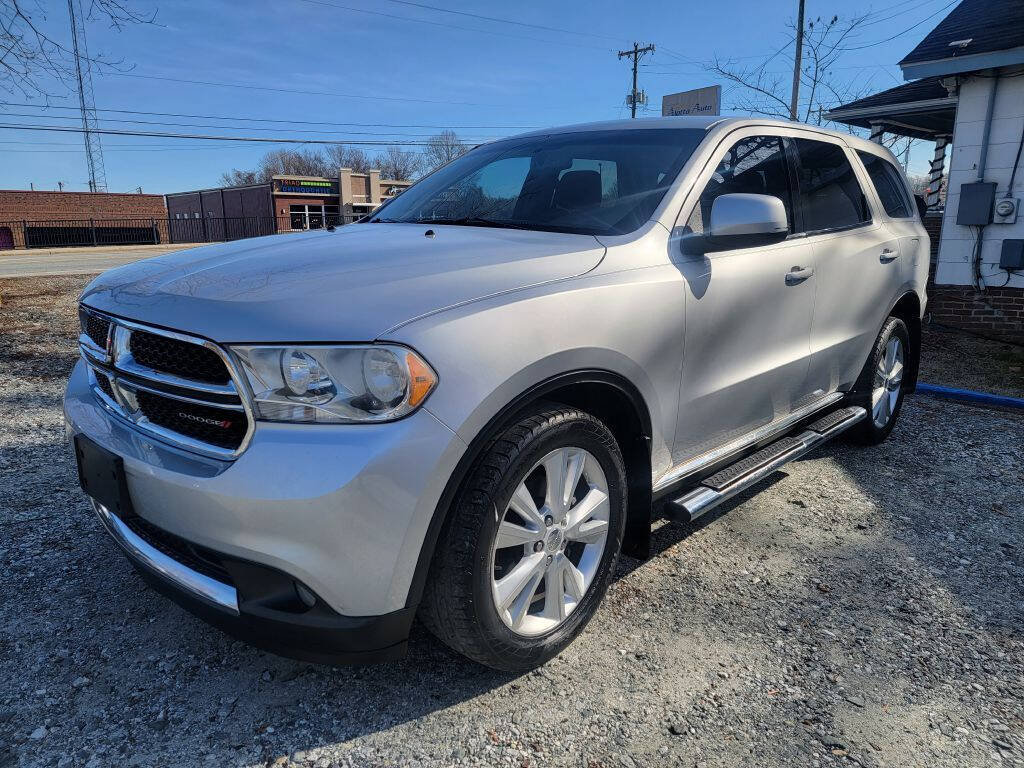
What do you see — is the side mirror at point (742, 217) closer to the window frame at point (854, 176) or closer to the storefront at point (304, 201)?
the window frame at point (854, 176)

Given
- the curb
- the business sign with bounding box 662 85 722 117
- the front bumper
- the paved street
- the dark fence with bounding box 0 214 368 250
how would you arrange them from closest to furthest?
the front bumper < the curb < the paved street < the business sign with bounding box 662 85 722 117 < the dark fence with bounding box 0 214 368 250

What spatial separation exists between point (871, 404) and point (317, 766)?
371cm

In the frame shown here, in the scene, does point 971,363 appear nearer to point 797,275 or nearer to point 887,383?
point 887,383

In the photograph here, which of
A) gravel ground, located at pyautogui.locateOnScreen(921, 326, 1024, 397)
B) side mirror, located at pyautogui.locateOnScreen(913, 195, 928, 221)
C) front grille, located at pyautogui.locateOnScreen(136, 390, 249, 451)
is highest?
side mirror, located at pyautogui.locateOnScreen(913, 195, 928, 221)

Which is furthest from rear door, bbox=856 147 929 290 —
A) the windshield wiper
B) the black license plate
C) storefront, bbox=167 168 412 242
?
storefront, bbox=167 168 412 242

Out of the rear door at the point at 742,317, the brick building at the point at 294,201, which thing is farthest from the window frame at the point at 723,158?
the brick building at the point at 294,201

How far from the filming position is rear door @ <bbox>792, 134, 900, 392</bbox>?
3.52 metres

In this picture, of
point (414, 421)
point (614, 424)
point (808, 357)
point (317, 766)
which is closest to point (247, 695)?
point (317, 766)

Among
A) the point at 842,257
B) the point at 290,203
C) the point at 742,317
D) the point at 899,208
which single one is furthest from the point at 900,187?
the point at 290,203

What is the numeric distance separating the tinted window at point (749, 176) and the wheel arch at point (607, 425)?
783mm

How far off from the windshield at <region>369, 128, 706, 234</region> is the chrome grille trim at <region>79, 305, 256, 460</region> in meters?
1.39

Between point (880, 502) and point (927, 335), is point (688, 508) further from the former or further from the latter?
point (927, 335)

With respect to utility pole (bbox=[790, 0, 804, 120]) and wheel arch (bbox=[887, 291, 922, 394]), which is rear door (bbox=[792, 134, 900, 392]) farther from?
utility pole (bbox=[790, 0, 804, 120])

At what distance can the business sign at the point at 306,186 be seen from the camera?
53625mm
